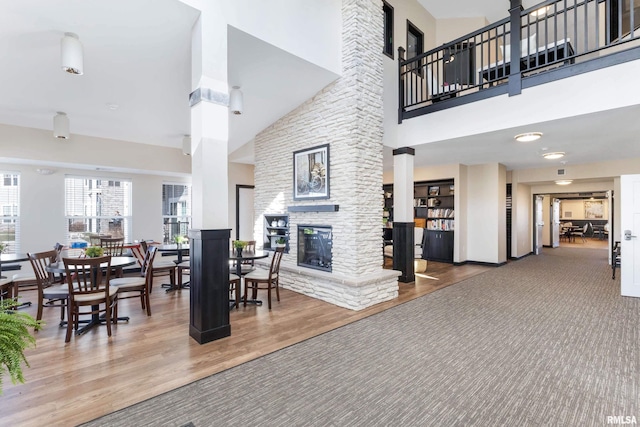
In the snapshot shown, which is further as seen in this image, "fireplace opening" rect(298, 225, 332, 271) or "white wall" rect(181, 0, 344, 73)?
"fireplace opening" rect(298, 225, 332, 271)

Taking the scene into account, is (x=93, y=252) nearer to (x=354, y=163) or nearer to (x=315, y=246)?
(x=315, y=246)

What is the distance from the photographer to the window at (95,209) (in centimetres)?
627

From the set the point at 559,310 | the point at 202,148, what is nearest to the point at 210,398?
the point at 202,148

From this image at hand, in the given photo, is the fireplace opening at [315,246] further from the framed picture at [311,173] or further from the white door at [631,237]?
the white door at [631,237]

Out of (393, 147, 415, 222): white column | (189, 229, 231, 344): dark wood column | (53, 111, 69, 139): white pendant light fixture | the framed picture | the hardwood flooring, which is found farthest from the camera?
(393, 147, 415, 222): white column

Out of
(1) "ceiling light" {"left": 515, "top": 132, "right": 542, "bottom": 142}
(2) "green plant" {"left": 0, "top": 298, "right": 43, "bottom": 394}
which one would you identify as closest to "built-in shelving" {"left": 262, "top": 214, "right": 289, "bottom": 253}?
(1) "ceiling light" {"left": 515, "top": 132, "right": 542, "bottom": 142}

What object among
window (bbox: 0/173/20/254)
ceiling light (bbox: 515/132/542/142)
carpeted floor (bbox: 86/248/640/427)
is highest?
ceiling light (bbox: 515/132/542/142)

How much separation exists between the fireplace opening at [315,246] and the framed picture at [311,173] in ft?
1.83

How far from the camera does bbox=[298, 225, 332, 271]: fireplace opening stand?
4.98 meters

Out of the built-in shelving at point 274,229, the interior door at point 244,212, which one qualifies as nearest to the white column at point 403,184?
the built-in shelving at point 274,229

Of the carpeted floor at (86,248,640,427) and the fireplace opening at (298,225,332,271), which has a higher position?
the fireplace opening at (298,225,332,271)

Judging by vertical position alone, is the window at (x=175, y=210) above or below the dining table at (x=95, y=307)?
above

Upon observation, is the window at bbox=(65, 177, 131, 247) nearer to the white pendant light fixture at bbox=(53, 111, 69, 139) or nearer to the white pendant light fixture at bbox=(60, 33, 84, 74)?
the white pendant light fixture at bbox=(53, 111, 69, 139)

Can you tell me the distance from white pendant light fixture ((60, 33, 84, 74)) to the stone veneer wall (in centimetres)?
314
